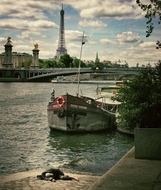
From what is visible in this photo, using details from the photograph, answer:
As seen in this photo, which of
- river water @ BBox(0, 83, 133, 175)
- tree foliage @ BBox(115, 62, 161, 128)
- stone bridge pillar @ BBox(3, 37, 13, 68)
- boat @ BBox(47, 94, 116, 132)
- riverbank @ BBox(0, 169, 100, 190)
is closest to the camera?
tree foliage @ BBox(115, 62, 161, 128)

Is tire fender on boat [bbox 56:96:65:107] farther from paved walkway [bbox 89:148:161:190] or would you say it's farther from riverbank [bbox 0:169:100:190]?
paved walkway [bbox 89:148:161:190]

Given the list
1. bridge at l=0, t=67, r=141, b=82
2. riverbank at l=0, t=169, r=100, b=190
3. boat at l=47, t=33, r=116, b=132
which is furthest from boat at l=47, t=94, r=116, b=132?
bridge at l=0, t=67, r=141, b=82

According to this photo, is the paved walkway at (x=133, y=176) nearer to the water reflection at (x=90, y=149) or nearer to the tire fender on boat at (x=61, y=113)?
the water reflection at (x=90, y=149)

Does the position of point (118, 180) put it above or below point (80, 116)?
above

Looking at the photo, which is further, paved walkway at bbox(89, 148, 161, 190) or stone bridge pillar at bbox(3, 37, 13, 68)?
stone bridge pillar at bbox(3, 37, 13, 68)

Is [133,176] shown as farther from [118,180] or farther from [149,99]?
[149,99]

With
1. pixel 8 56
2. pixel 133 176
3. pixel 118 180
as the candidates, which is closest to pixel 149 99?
pixel 133 176

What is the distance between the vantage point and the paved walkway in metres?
7.96

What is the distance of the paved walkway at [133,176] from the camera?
796 cm

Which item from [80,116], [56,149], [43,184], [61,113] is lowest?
[56,149]

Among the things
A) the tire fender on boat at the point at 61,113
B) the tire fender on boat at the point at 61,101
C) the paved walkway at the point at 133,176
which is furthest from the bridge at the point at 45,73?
the paved walkway at the point at 133,176

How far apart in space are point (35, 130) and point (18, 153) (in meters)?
10.9

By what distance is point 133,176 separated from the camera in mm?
8750

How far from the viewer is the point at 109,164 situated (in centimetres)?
1866
